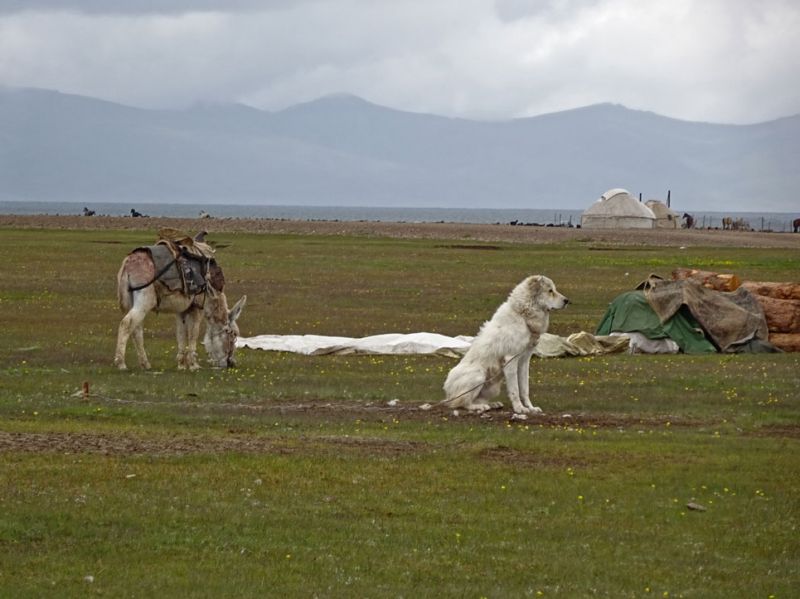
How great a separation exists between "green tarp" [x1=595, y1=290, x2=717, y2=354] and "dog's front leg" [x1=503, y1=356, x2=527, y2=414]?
10.2m

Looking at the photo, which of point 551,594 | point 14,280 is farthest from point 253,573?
point 14,280

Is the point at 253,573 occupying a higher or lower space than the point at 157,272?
lower

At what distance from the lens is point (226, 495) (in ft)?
45.9

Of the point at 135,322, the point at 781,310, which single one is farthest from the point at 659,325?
the point at 135,322

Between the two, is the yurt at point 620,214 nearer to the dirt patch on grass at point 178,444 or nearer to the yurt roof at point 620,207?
the yurt roof at point 620,207

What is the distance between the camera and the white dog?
66.0 ft

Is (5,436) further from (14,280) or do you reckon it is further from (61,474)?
(14,280)

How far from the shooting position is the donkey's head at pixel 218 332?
24906 millimetres

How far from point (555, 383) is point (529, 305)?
3733mm

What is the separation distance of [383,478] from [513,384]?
5370 millimetres

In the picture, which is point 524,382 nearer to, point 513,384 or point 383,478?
point 513,384

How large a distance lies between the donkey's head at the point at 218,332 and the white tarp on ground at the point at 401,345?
309cm

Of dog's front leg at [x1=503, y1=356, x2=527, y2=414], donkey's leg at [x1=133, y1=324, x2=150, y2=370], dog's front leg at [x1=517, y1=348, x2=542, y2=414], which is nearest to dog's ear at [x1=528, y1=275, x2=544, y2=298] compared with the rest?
dog's front leg at [x1=517, y1=348, x2=542, y2=414]

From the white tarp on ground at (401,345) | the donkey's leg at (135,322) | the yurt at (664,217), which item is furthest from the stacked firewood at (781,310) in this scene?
the yurt at (664,217)
